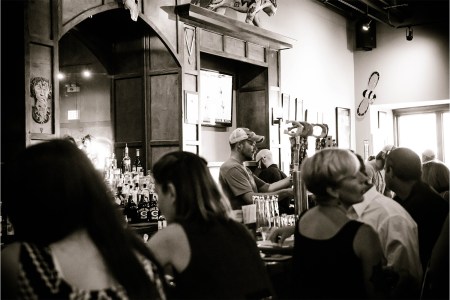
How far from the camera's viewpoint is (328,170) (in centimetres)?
232

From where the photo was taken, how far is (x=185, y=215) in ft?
6.27

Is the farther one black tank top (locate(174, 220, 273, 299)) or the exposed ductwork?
the exposed ductwork

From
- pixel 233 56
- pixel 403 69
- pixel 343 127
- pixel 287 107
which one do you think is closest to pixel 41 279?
pixel 233 56

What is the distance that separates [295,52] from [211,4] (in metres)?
2.66

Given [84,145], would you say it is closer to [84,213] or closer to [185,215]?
[185,215]

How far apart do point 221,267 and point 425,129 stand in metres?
11.4

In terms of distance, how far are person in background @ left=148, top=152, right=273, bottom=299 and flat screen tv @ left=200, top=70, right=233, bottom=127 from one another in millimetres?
5760

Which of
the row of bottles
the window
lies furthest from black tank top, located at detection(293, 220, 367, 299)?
the window

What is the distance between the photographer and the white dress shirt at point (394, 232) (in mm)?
2627

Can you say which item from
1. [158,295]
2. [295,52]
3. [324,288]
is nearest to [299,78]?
[295,52]

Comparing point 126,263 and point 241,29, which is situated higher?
point 241,29

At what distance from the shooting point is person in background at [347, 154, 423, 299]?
2.59 metres

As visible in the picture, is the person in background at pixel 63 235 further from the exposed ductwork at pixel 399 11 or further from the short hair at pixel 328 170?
the exposed ductwork at pixel 399 11

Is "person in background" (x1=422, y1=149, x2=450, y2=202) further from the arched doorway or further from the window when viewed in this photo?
the window
